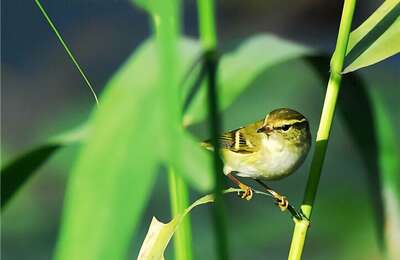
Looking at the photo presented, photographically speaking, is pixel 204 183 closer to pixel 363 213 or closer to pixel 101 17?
pixel 363 213

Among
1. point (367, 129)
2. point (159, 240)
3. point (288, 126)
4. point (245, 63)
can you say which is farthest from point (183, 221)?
point (288, 126)

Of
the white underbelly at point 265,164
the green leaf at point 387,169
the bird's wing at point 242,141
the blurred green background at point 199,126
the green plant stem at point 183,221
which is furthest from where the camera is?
the blurred green background at point 199,126

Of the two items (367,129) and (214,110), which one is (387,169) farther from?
(214,110)

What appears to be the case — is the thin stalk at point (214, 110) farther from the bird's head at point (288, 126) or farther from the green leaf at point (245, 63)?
the bird's head at point (288, 126)

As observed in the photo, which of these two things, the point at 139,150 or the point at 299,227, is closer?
the point at 139,150

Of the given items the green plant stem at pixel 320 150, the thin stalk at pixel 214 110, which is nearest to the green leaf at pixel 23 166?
the green plant stem at pixel 320 150

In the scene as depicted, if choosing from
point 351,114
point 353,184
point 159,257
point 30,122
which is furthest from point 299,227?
point 30,122
